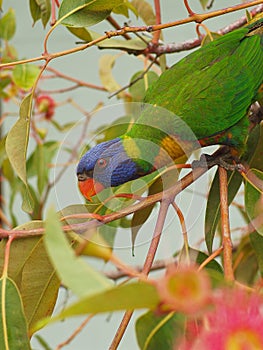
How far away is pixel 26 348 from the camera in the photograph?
46cm

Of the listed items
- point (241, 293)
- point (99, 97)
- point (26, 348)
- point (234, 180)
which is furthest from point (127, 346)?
point (241, 293)

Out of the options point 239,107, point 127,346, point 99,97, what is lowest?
point 127,346

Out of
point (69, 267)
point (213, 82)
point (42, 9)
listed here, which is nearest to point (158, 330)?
point (69, 267)

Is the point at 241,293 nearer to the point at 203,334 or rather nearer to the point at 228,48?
the point at 203,334

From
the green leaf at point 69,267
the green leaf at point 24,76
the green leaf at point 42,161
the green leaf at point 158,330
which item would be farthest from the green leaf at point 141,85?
the green leaf at point 69,267

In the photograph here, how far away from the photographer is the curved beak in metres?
0.57

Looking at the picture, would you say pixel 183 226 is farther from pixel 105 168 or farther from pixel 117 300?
pixel 117 300

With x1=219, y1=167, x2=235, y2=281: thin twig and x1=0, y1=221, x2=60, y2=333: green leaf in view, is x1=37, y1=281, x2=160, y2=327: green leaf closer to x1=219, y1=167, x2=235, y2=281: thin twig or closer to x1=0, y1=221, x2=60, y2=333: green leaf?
x1=219, y1=167, x2=235, y2=281: thin twig

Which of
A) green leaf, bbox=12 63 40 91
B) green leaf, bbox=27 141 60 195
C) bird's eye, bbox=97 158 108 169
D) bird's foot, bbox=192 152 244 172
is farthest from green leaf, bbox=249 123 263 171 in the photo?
green leaf, bbox=27 141 60 195

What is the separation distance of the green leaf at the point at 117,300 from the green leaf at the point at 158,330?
0.16 metres

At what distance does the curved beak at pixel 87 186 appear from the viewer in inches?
22.6

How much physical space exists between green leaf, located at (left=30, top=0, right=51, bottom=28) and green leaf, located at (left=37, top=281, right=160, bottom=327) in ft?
1.75

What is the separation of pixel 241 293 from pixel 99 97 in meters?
1.62

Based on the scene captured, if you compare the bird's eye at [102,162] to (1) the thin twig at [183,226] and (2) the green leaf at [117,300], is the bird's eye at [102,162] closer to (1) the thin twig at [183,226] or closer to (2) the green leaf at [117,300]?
(1) the thin twig at [183,226]
